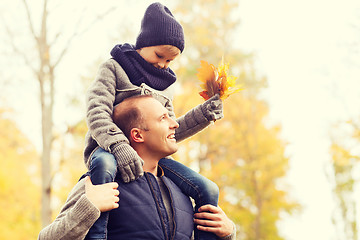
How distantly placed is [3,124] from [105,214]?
15.4 meters

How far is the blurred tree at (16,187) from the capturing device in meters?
11.0

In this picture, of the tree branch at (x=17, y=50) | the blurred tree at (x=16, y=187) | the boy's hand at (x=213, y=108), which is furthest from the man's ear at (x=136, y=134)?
the blurred tree at (x=16, y=187)

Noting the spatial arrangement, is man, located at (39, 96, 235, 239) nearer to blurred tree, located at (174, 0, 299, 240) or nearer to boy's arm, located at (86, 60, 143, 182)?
boy's arm, located at (86, 60, 143, 182)

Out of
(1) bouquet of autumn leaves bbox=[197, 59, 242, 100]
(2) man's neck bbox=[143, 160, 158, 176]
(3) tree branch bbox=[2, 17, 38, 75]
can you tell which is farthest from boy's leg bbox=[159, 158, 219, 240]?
(3) tree branch bbox=[2, 17, 38, 75]

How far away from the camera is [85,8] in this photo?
645 cm

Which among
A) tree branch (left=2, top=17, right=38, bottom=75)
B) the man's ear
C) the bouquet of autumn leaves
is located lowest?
the man's ear

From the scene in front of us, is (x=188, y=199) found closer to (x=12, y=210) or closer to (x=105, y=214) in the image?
(x=105, y=214)

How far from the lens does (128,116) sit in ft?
7.72

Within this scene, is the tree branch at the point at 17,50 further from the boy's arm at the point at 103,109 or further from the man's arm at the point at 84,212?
the man's arm at the point at 84,212

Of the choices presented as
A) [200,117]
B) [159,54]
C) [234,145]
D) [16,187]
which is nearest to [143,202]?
[200,117]

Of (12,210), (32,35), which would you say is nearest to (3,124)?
(12,210)

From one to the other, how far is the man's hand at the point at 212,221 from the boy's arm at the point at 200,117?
594mm

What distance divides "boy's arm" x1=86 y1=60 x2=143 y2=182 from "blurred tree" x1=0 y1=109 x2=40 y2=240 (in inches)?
377

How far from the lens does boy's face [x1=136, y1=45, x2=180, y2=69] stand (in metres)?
2.51
